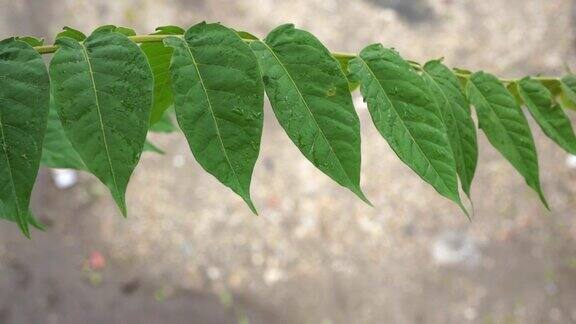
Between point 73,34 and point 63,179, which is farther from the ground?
point 73,34

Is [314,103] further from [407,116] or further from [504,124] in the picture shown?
[504,124]

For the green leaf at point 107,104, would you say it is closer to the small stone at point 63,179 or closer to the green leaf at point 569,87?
the green leaf at point 569,87

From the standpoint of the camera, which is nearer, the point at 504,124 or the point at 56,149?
the point at 504,124

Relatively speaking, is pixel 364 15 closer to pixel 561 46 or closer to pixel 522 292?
pixel 561 46

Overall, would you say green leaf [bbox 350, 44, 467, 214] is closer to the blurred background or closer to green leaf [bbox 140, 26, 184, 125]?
green leaf [bbox 140, 26, 184, 125]

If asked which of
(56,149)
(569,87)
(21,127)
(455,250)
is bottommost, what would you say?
(455,250)

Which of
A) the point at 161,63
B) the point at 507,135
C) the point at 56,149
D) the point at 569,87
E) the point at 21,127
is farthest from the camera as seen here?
the point at 56,149

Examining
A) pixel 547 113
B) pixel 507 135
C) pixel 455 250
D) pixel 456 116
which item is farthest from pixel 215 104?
pixel 455 250
